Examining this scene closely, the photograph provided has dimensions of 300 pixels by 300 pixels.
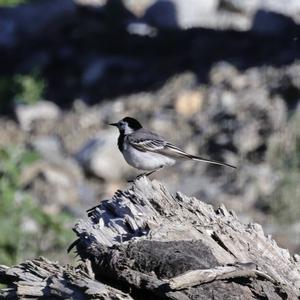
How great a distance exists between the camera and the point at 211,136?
622 inches

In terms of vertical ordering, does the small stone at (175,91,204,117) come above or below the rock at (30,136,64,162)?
above

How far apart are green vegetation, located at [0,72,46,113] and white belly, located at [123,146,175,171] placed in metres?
8.19

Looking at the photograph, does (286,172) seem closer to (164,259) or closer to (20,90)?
(20,90)

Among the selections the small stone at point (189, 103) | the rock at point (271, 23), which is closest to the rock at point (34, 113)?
the small stone at point (189, 103)

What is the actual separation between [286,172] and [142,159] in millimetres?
4285

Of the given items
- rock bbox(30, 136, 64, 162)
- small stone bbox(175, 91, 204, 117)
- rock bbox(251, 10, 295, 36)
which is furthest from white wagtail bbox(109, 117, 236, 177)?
rock bbox(251, 10, 295, 36)

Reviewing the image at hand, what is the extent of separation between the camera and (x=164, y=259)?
5355 millimetres

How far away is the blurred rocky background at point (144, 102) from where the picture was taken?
13320mm

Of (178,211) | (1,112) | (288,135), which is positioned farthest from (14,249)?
(1,112)

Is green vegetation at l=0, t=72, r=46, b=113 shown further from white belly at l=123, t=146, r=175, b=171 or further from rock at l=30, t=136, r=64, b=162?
white belly at l=123, t=146, r=175, b=171

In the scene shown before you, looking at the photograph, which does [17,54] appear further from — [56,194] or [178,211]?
[178,211]

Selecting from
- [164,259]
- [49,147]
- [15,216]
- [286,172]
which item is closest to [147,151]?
[15,216]

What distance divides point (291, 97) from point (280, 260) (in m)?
10.7

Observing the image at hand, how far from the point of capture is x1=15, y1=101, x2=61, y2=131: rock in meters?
17.5
